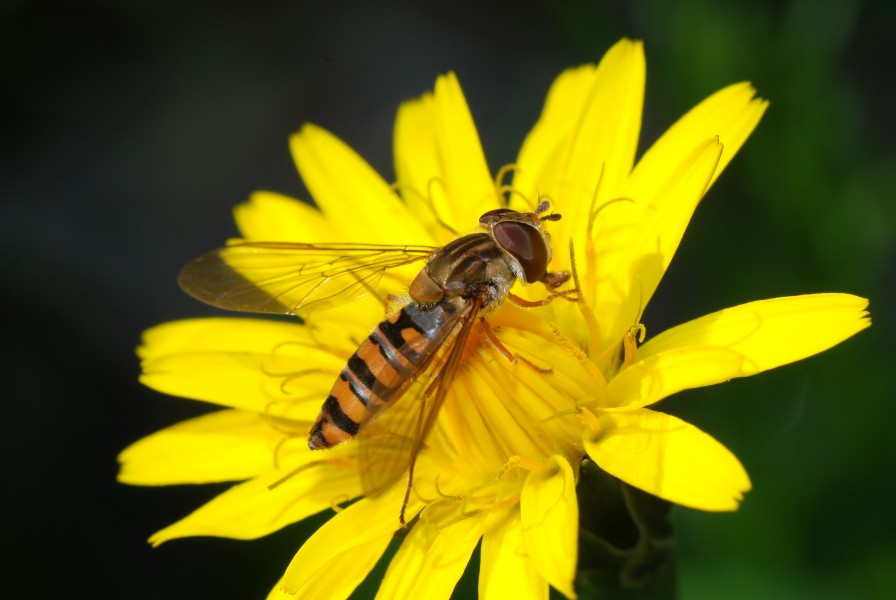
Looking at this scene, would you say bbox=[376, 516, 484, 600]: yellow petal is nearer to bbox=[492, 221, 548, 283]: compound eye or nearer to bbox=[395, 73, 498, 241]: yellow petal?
bbox=[492, 221, 548, 283]: compound eye

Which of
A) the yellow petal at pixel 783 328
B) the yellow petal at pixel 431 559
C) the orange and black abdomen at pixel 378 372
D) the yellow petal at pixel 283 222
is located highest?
the yellow petal at pixel 283 222

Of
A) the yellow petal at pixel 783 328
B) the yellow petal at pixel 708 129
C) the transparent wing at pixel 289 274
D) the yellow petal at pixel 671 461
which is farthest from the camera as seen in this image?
the transparent wing at pixel 289 274

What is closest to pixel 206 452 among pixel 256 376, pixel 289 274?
pixel 256 376

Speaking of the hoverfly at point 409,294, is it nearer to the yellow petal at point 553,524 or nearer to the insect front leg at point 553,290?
the insect front leg at point 553,290

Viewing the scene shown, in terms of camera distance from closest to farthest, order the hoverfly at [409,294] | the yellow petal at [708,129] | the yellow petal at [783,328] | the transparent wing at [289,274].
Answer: the yellow petal at [783,328]
the hoverfly at [409,294]
the yellow petal at [708,129]
the transparent wing at [289,274]

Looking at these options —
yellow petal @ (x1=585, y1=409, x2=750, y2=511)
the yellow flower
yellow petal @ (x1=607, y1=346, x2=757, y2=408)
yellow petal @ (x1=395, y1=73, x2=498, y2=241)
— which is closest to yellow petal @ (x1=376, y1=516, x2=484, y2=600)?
the yellow flower

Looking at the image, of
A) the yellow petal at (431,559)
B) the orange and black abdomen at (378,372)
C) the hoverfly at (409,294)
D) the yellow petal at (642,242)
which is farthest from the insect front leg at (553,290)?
the yellow petal at (431,559)
